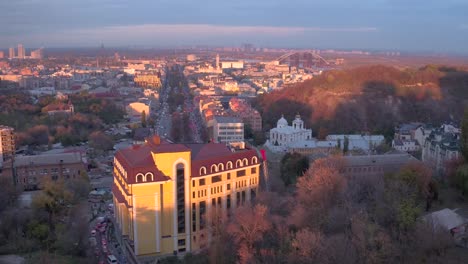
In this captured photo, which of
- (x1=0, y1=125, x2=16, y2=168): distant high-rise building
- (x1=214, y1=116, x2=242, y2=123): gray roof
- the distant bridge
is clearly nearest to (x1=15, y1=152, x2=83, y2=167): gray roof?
(x1=0, y1=125, x2=16, y2=168): distant high-rise building

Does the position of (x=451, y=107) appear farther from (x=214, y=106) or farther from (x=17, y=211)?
(x=17, y=211)

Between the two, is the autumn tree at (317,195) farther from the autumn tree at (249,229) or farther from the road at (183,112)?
the road at (183,112)

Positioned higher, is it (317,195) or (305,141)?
(317,195)

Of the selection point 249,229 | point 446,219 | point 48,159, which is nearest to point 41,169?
point 48,159

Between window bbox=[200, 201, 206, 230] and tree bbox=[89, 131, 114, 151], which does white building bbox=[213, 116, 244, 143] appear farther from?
window bbox=[200, 201, 206, 230]

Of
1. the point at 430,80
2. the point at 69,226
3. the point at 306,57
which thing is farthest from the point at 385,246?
the point at 306,57

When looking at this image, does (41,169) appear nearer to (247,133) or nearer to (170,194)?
(170,194)

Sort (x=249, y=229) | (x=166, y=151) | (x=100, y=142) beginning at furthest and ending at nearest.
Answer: (x=100, y=142)
(x=166, y=151)
(x=249, y=229)
